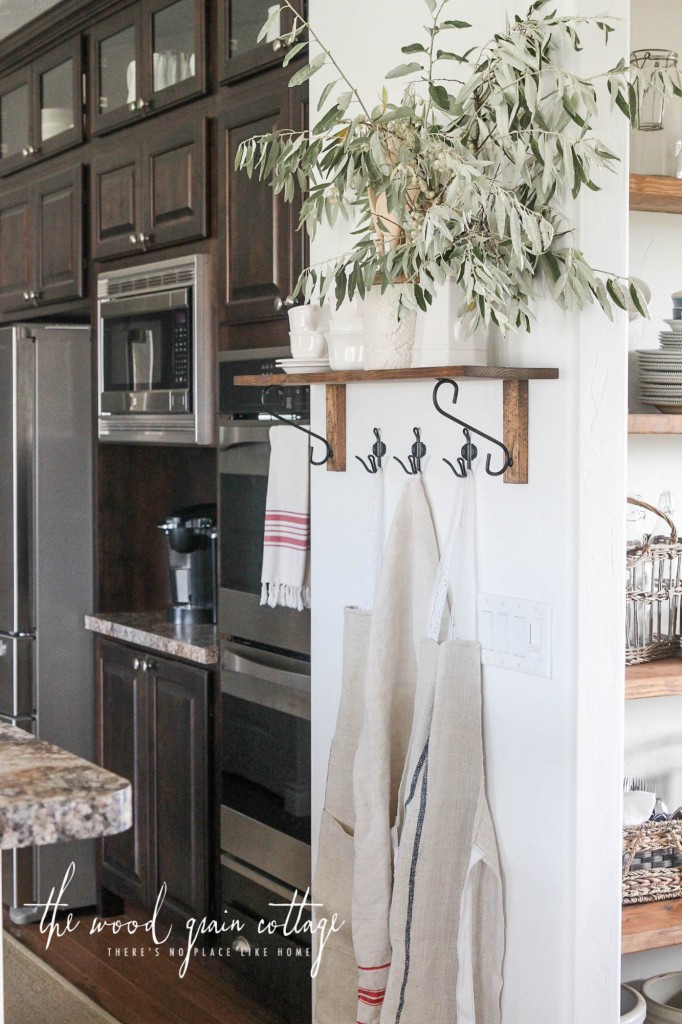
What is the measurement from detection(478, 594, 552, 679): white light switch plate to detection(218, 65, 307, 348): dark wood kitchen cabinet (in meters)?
1.05

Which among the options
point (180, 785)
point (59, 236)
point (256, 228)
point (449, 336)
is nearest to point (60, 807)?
point (449, 336)

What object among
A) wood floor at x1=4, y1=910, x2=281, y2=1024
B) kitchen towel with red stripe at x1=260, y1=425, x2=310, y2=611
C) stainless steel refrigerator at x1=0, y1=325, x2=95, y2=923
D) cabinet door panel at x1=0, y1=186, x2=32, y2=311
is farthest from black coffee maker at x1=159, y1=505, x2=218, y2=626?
cabinet door panel at x1=0, y1=186, x2=32, y2=311

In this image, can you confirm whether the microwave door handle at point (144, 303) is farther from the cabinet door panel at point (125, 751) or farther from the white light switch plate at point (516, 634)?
the white light switch plate at point (516, 634)

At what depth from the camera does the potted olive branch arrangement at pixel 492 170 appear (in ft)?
5.88

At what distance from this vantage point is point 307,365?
2342 mm

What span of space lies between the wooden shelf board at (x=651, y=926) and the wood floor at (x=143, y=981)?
1283mm

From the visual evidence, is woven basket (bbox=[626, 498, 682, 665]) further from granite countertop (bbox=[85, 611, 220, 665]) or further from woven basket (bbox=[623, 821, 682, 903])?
granite countertop (bbox=[85, 611, 220, 665])

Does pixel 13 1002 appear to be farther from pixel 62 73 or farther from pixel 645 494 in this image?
pixel 62 73

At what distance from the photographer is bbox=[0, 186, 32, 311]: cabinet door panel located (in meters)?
4.12

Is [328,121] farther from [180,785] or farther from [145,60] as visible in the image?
[180,785]

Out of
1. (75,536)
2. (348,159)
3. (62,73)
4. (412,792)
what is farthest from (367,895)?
(62,73)

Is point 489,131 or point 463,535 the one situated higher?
point 489,131

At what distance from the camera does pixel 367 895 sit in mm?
2211

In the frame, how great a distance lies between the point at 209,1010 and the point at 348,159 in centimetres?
224
